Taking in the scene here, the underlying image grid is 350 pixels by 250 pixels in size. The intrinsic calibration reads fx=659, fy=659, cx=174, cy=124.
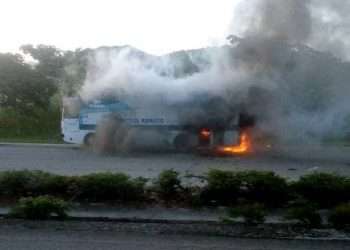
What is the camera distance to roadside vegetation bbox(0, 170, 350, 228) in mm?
12078

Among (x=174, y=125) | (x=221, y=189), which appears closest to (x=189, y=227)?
(x=221, y=189)

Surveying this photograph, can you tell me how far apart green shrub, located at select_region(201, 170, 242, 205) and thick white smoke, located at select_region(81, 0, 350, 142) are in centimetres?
1091

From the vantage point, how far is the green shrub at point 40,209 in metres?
10.9

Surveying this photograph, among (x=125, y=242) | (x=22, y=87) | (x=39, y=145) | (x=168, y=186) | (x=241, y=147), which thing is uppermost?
(x=22, y=87)

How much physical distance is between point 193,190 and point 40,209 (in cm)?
319

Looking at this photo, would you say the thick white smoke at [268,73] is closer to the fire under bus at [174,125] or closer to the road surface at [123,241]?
the fire under bus at [174,125]

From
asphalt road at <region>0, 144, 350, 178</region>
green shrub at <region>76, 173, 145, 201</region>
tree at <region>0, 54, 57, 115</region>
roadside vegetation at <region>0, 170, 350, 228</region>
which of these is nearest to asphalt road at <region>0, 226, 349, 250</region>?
roadside vegetation at <region>0, 170, 350, 228</region>

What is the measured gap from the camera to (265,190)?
12.1m

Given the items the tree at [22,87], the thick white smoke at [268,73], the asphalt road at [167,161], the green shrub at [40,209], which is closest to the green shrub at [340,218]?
the green shrub at [40,209]

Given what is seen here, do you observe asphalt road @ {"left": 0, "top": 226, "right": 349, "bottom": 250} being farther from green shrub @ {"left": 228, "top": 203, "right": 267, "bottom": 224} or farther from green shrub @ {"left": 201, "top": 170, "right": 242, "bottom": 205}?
green shrub @ {"left": 201, "top": 170, "right": 242, "bottom": 205}

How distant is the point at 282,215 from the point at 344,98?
43.1 feet

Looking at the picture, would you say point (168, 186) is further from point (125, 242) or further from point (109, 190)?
point (125, 242)

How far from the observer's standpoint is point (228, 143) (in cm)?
2656

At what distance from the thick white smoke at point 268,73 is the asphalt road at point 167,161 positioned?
1.14 metres
